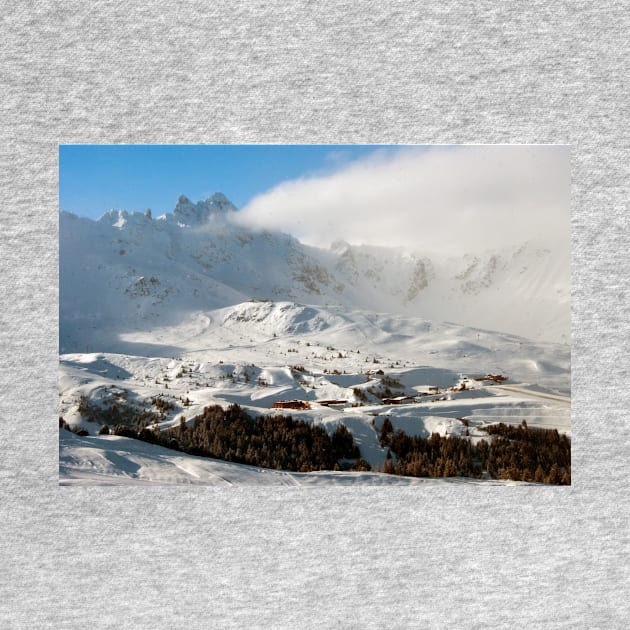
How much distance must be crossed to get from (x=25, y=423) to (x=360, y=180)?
224cm

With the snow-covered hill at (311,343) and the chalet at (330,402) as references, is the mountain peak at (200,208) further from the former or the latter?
the chalet at (330,402)

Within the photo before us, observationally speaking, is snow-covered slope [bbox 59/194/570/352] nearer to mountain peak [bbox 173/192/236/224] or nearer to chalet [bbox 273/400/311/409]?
mountain peak [bbox 173/192/236/224]

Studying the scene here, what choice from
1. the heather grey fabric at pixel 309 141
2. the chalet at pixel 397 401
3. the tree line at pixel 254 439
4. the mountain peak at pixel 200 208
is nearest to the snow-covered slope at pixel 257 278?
the mountain peak at pixel 200 208

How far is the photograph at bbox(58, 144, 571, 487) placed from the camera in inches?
138

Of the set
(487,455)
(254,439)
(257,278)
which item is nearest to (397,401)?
(487,455)

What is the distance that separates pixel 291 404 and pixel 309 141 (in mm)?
1457

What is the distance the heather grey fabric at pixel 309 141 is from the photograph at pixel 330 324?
102 mm

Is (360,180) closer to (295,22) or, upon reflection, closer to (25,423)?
(295,22)

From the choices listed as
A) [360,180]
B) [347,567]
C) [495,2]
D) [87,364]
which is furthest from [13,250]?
[495,2]

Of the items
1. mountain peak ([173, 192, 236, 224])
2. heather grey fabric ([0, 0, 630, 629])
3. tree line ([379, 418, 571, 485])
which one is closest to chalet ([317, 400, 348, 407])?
tree line ([379, 418, 571, 485])

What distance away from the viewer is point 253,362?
360 centimetres

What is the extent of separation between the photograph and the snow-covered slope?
12 millimetres

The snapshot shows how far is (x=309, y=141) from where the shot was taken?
3578 mm

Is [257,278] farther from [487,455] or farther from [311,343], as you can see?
[487,455]
